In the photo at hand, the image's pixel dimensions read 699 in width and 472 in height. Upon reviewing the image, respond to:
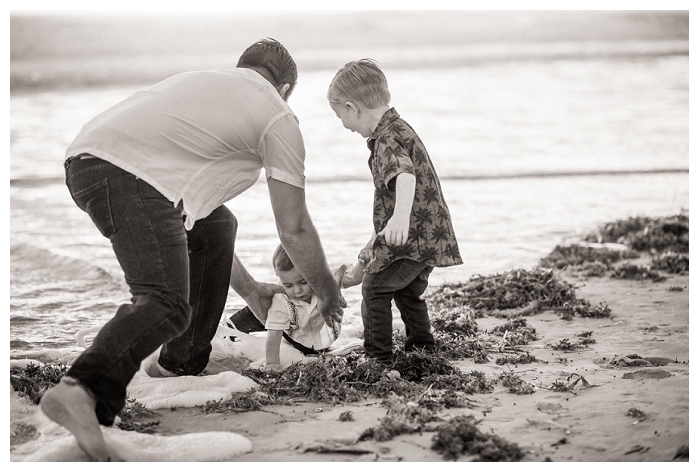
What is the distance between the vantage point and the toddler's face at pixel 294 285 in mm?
4633

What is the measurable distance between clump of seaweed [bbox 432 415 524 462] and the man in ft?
3.53

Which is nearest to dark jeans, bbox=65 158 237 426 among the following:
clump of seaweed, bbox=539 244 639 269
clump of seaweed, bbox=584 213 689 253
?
clump of seaweed, bbox=539 244 639 269

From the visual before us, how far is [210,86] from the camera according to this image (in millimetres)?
3703

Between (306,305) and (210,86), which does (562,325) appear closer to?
(306,305)

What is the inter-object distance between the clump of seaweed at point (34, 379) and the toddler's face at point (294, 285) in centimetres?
126

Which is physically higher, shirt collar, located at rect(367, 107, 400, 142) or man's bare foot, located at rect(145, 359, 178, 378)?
shirt collar, located at rect(367, 107, 400, 142)

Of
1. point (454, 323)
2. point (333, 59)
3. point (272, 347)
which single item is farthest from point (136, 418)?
point (333, 59)

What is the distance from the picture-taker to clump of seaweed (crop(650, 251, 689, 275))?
641cm

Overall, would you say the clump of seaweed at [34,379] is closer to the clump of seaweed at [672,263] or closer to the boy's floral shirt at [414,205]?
the boy's floral shirt at [414,205]

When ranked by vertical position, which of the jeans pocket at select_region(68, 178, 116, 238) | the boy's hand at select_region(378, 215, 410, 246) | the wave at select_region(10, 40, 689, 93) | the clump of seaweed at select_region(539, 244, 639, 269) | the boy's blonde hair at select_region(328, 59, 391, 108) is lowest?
the clump of seaweed at select_region(539, 244, 639, 269)

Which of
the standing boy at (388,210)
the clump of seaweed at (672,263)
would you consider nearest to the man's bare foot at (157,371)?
the standing boy at (388,210)

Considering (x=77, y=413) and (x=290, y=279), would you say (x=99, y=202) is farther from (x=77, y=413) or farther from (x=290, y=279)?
(x=290, y=279)

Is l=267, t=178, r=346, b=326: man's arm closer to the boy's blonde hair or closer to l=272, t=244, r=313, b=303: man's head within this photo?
l=272, t=244, r=313, b=303: man's head

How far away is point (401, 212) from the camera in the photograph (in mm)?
4023
